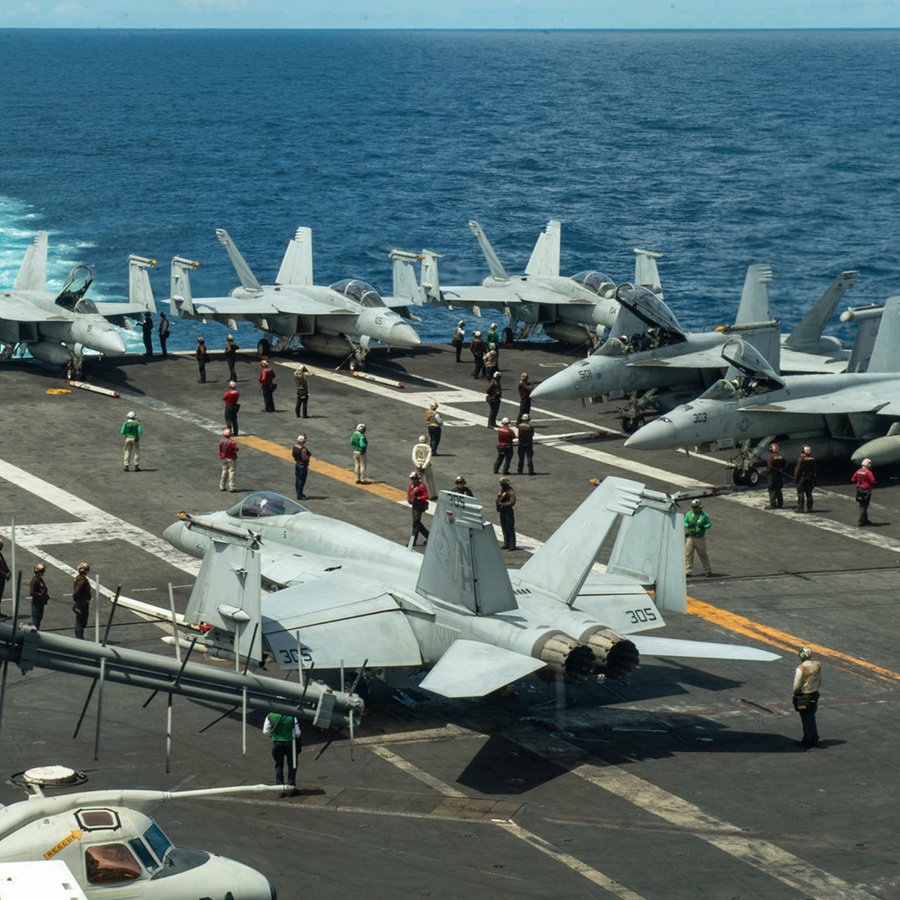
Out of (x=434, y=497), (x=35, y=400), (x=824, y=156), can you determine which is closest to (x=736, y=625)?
(x=434, y=497)

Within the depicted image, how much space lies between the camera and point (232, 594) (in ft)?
80.4

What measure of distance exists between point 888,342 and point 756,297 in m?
3.90

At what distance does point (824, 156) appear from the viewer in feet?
458

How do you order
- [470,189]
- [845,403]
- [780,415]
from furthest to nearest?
[470,189]
[845,403]
[780,415]

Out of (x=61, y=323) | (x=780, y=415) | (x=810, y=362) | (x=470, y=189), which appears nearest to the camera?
(x=780, y=415)

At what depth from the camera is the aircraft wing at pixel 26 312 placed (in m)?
51.9

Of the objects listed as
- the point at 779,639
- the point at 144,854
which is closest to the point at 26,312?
the point at 779,639

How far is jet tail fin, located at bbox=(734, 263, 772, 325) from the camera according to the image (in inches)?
1847

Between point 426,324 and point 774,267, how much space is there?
86.4 feet

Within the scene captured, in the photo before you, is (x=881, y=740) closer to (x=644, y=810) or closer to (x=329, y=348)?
(x=644, y=810)

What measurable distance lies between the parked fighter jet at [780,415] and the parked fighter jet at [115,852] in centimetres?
2508

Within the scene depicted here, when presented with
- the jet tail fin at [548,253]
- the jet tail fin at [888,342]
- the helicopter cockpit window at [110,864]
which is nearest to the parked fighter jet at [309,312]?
the jet tail fin at [548,253]

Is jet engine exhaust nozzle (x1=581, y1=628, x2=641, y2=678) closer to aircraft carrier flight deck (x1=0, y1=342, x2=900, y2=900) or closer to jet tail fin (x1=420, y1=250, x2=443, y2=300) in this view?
aircraft carrier flight deck (x1=0, y1=342, x2=900, y2=900)

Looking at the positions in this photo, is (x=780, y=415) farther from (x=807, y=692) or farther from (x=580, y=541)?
(x=807, y=692)
